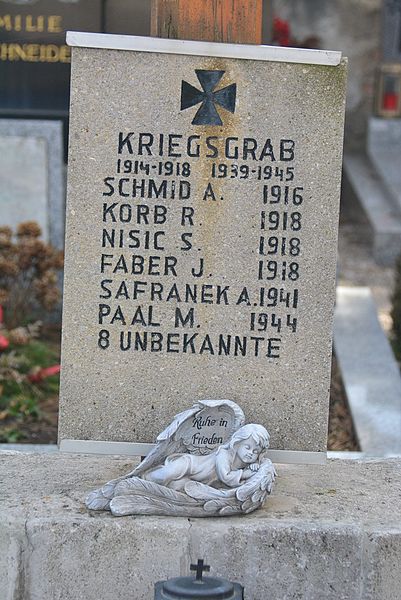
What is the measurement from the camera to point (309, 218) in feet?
13.3

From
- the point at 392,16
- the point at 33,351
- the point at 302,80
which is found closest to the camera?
the point at 302,80

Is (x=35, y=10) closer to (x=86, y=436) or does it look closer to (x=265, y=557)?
(x=86, y=436)

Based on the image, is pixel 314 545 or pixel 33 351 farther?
pixel 33 351

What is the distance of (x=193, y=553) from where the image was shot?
11.8 feet

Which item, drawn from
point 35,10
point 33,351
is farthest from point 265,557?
point 35,10

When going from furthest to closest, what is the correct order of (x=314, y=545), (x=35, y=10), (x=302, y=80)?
(x=35, y=10)
(x=302, y=80)
(x=314, y=545)

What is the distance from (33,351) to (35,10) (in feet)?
10.2

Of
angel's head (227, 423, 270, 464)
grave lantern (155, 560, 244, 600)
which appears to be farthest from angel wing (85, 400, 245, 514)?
grave lantern (155, 560, 244, 600)

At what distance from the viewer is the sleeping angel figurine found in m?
3.65

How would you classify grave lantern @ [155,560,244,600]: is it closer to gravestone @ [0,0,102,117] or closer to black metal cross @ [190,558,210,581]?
black metal cross @ [190,558,210,581]

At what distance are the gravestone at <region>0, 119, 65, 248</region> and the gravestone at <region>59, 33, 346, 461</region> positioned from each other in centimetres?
386

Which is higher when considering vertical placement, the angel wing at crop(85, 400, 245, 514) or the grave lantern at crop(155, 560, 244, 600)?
the angel wing at crop(85, 400, 245, 514)

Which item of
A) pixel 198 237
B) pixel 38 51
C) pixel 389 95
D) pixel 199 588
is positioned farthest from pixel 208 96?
pixel 389 95

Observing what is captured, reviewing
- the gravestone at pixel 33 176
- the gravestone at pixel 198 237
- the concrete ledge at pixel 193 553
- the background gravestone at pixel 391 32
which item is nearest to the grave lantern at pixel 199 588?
the concrete ledge at pixel 193 553
